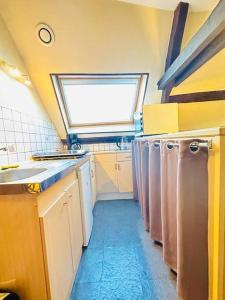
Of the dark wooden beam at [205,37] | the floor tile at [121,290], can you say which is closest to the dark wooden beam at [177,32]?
the dark wooden beam at [205,37]

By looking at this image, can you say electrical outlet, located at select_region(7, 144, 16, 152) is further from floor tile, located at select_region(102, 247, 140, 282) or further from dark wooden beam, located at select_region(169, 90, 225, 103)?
dark wooden beam, located at select_region(169, 90, 225, 103)

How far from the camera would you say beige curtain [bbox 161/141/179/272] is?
1258mm

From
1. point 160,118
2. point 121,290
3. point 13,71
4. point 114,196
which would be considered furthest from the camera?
point 114,196

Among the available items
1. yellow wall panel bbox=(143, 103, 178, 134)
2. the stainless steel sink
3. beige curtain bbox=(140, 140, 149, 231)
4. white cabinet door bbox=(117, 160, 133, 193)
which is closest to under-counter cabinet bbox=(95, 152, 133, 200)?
white cabinet door bbox=(117, 160, 133, 193)

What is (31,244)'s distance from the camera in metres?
0.75

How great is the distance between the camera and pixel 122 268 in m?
1.46

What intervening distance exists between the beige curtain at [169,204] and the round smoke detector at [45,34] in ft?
5.99

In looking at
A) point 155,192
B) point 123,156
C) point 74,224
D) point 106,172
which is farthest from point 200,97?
point 74,224

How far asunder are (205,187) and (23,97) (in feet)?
6.41

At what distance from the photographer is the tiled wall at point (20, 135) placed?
1536 millimetres

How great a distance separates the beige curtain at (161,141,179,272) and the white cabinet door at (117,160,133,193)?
1766mm

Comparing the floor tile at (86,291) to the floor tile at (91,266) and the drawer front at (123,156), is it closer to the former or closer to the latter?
the floor tile at (91,266)

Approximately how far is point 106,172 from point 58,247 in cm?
223

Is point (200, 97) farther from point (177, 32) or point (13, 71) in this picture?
point (13, 71)
